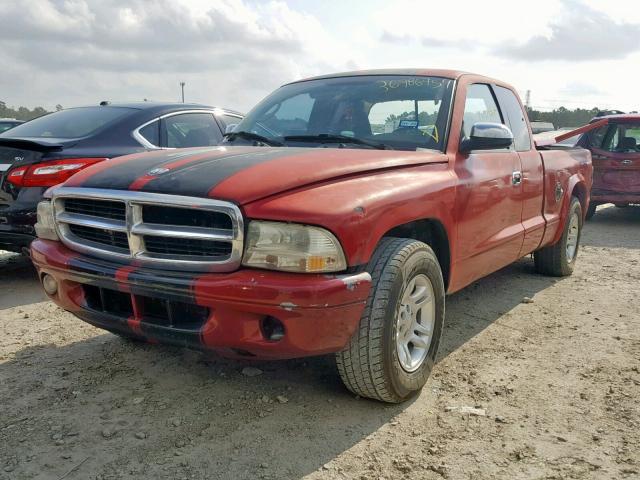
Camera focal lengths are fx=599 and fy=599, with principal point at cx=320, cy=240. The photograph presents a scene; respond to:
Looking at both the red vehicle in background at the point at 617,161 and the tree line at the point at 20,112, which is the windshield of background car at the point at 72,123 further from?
the tree line at the point at 20,112

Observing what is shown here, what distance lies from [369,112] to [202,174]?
1.39 metres

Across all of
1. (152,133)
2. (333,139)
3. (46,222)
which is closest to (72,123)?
(152,133)

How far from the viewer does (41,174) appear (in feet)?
15.6

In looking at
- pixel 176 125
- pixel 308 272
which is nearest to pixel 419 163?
pixel 308 272

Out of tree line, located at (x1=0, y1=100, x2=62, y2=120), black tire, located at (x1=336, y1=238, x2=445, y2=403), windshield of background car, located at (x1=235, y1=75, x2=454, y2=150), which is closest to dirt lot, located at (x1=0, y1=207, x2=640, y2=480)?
black tire, located at (x1=336, y1=238, x2=445, y2=403)

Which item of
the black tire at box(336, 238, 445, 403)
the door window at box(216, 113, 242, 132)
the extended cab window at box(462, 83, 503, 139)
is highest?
the extended cab window at box(462, 83, 503, 139)

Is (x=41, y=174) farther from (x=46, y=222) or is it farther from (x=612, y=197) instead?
(x=612, y=197)

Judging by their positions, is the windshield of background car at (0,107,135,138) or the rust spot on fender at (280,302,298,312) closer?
the rust spot on fender at (280,302,298,312)

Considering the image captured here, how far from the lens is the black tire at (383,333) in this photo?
2.67 metres

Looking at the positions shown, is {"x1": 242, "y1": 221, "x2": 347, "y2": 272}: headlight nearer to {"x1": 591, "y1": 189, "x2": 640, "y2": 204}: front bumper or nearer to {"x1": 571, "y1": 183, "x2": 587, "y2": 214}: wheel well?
{"x1": 571, "y1": 183, "x2": 587, "y2": 214}: wheel well

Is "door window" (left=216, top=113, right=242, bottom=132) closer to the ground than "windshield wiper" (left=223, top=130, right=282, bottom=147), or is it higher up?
higher up

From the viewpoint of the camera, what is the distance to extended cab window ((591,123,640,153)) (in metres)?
9.10

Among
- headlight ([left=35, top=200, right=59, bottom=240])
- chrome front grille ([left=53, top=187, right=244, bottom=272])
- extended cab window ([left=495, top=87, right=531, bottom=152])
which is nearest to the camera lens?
chrome front grille ([left=53, top=187, right=244, bottom=272])

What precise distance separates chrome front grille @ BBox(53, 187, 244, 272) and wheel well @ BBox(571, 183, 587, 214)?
425 centimetres
